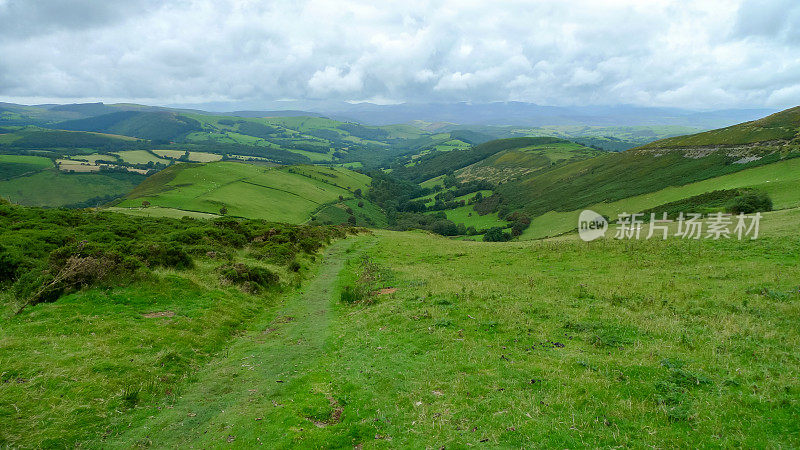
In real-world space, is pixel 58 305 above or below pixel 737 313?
below

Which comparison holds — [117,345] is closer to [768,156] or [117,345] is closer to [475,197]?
[768,156]

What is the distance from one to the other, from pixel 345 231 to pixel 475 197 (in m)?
144

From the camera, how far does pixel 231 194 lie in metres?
150

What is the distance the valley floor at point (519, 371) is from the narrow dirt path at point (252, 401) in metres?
0.07

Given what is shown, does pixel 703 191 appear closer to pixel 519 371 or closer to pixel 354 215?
pixel 519 371

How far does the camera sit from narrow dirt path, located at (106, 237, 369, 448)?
1066 centimetres

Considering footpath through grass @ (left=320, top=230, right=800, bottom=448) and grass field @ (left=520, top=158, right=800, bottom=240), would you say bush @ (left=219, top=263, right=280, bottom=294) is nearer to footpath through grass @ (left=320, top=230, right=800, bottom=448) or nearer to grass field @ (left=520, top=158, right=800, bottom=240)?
footpath through grass @ (left=320, top=230, right=800, bottom=448)

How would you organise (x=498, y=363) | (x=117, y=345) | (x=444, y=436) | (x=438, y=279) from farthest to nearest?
(x=438, y=279) < (x=117, y=345) < (x=498, y=363) < (x=444, y=436)

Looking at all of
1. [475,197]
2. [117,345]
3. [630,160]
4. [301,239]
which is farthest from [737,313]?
[475,197]

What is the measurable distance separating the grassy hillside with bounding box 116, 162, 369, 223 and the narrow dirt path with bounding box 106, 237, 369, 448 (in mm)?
118278

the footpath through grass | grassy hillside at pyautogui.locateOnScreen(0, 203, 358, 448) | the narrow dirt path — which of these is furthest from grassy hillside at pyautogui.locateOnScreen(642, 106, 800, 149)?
grassy hillside at pyautogui.locateOnScreen(0, 203, 358, 448)

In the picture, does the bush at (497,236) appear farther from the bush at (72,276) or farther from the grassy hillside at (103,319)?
the bush at (72,276)

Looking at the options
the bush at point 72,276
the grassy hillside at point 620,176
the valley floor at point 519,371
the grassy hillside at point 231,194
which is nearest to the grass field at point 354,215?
the grassy hillside at point 231,194

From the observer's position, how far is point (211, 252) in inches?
1186
